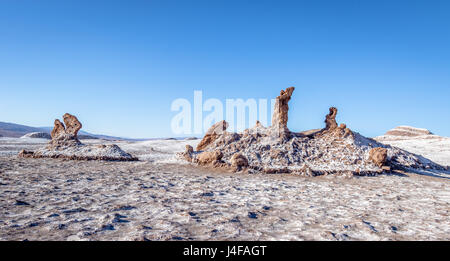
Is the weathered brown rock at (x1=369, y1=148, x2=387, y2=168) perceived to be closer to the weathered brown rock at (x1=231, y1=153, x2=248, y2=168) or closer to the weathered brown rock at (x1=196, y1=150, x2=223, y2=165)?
the weathered brown rock at (x1=231, y1=153, x2=248, y2=168)

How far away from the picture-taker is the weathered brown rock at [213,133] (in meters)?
13.5

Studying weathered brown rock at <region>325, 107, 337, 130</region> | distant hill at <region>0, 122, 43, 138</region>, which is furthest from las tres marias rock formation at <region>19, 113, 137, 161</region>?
distant hill at <region>0, 122, 43, 138</region>

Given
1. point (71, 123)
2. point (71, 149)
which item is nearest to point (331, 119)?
point (71, 149)

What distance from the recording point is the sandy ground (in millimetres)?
3545

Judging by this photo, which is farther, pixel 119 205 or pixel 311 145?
pixel 311 145

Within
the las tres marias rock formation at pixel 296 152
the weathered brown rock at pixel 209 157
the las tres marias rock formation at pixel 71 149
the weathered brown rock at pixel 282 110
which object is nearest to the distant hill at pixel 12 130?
the las tres marias rock formation at pixel 71 149

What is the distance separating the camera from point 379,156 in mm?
10383

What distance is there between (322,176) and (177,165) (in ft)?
19.8

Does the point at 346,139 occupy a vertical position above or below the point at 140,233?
above

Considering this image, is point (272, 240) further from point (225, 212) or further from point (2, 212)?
point (2, 212)

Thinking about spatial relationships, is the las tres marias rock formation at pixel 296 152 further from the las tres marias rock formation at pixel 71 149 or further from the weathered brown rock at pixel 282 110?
the las tres marias rock formation at pixel 71 149

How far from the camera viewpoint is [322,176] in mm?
9461

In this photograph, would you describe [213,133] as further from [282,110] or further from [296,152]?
[296,152]

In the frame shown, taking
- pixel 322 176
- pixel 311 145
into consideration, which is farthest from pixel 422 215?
pixel 311 145
